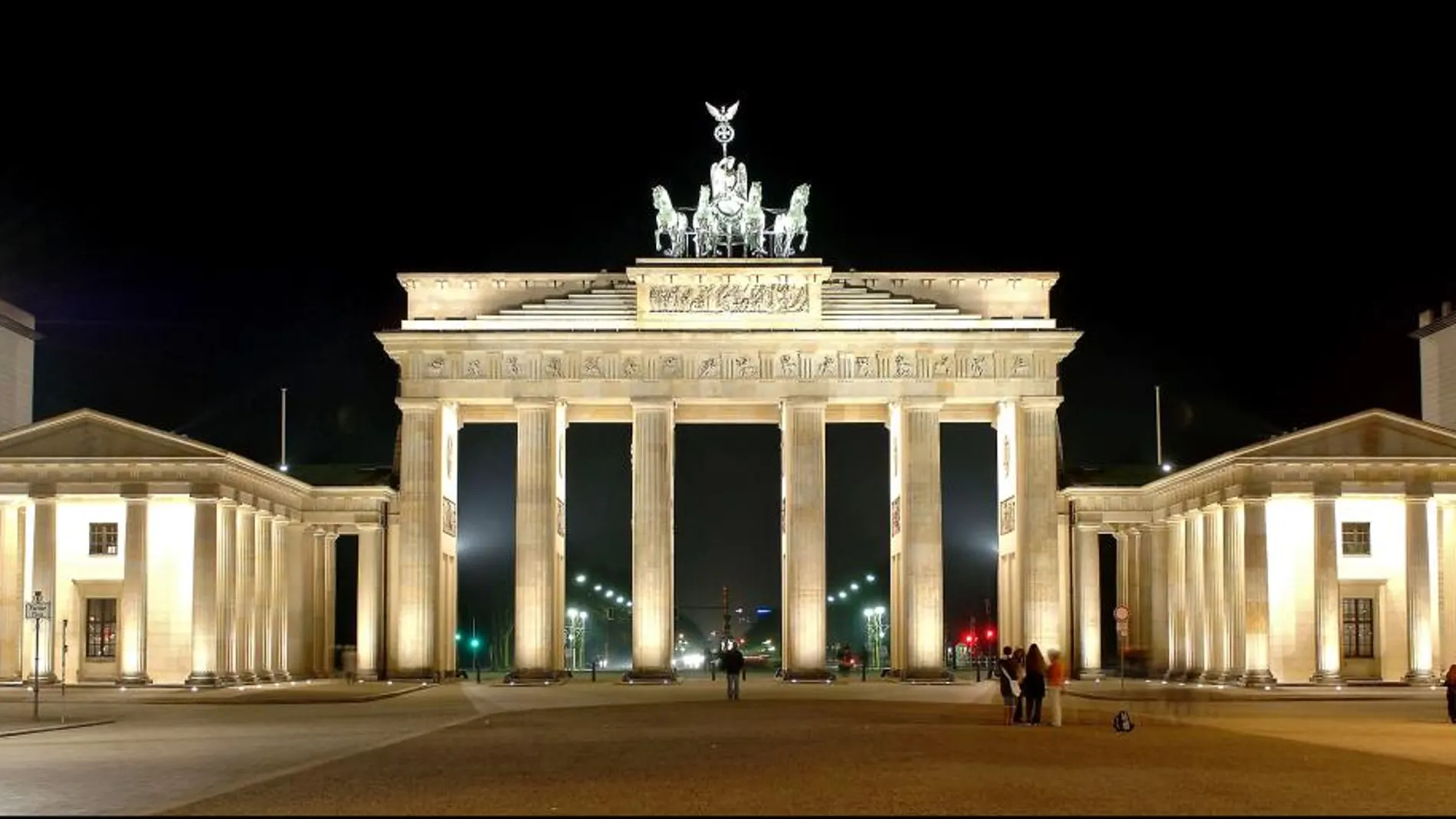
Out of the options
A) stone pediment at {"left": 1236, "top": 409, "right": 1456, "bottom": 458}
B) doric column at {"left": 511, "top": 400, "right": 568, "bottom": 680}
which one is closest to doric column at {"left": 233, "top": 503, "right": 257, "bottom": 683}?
doric column at {"left": 511, "top": 400, "right": 568, "bottom": 680}

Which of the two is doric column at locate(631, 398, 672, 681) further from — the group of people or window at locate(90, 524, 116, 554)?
the group of people

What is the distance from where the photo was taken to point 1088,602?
79562 millimetres

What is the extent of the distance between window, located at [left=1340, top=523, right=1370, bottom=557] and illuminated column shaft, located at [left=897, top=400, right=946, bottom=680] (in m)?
15.5

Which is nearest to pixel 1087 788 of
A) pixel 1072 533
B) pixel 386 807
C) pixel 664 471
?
pixel 386 807

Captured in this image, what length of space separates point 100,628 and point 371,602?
41.2 feet

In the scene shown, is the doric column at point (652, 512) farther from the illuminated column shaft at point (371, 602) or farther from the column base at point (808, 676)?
the illuminated column shaft at point (371, 602)

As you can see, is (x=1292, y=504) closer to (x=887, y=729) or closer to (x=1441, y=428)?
(x=1441, y=428)

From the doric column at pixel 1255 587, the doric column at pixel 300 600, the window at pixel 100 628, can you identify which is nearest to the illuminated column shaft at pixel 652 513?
the doric column at pixel 300 600

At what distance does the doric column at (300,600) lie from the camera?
78.9m

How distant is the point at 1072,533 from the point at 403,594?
2806 cm

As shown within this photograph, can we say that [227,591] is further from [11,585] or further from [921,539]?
[921,539]

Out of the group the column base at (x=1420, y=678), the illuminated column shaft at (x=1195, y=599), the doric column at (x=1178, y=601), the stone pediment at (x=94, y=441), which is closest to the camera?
the stone pediment at (x=94, y=441)

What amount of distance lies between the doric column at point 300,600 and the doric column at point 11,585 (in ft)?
39.3

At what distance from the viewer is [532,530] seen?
7538cm
